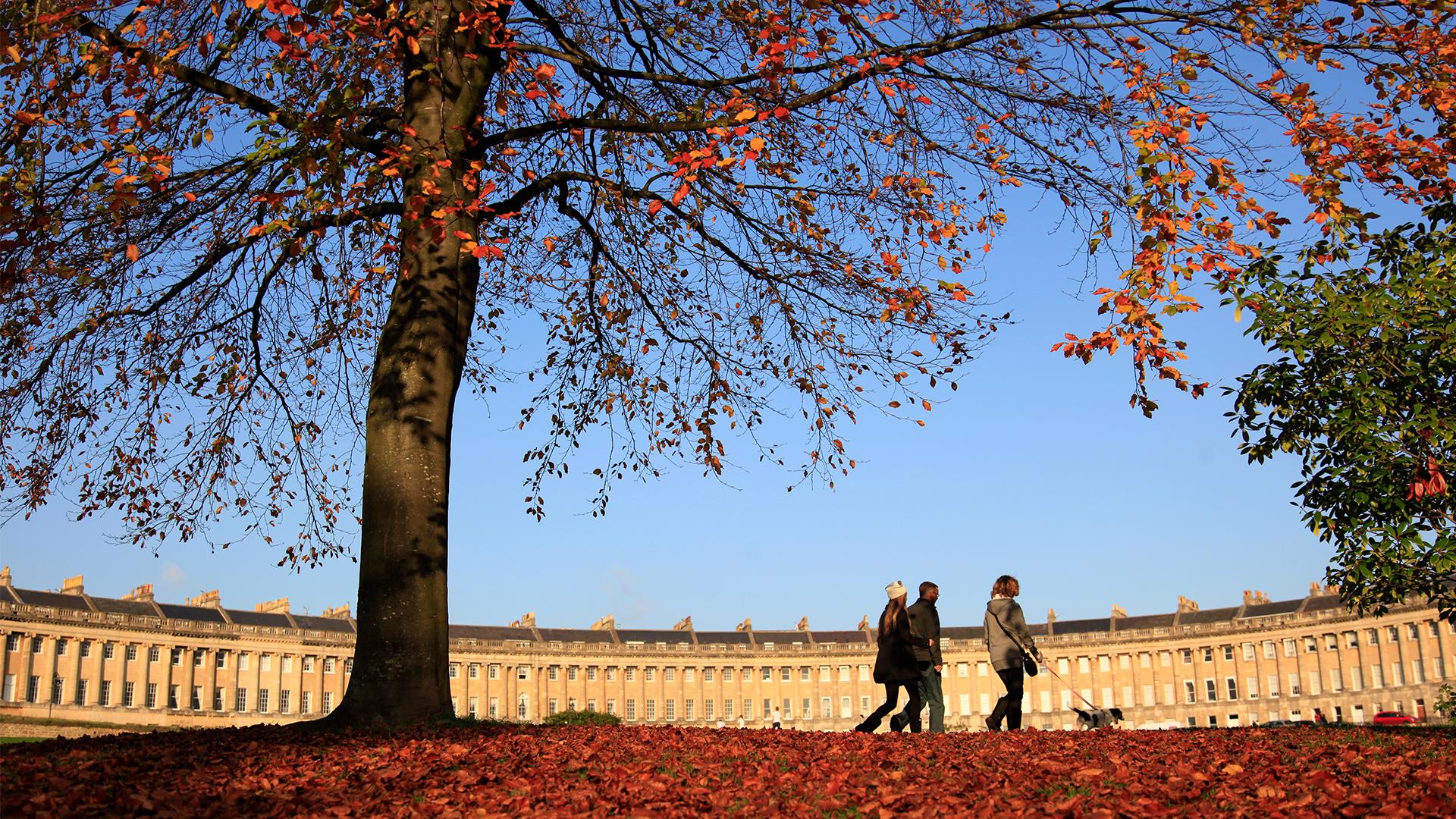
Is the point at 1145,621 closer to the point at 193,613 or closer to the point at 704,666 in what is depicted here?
the point at 704,666

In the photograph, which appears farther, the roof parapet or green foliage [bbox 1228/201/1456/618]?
the roof parapet

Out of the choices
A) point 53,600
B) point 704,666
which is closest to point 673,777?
point 53,600

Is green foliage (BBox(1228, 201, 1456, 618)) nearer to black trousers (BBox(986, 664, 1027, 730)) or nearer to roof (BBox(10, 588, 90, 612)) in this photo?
black trousers (BBox(986, 664, 1027, 730))

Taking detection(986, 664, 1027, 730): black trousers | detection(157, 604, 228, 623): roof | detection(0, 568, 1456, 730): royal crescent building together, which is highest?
detection(157, 604, 228, 623): roof

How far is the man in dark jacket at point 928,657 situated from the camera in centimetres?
1302

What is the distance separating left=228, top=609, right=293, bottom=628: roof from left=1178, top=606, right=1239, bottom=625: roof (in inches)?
3229

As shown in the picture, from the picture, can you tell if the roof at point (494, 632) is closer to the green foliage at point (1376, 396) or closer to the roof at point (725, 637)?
the roof at point (725, 637)

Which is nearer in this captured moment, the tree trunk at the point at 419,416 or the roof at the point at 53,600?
the tree trunk at the point at 419,416

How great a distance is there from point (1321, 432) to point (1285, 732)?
308 cm

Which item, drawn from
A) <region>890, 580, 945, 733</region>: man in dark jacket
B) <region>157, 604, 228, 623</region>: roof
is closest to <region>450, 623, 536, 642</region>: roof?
<region>157, 604, 228, 623</region>: roof

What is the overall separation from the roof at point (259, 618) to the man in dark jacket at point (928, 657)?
92.8 metres

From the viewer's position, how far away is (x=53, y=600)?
8550cm

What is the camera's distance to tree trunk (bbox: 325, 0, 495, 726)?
877 cm

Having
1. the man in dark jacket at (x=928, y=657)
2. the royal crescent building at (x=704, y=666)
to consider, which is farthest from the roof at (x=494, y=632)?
the man in dark jacket at (x=928, y=657)
